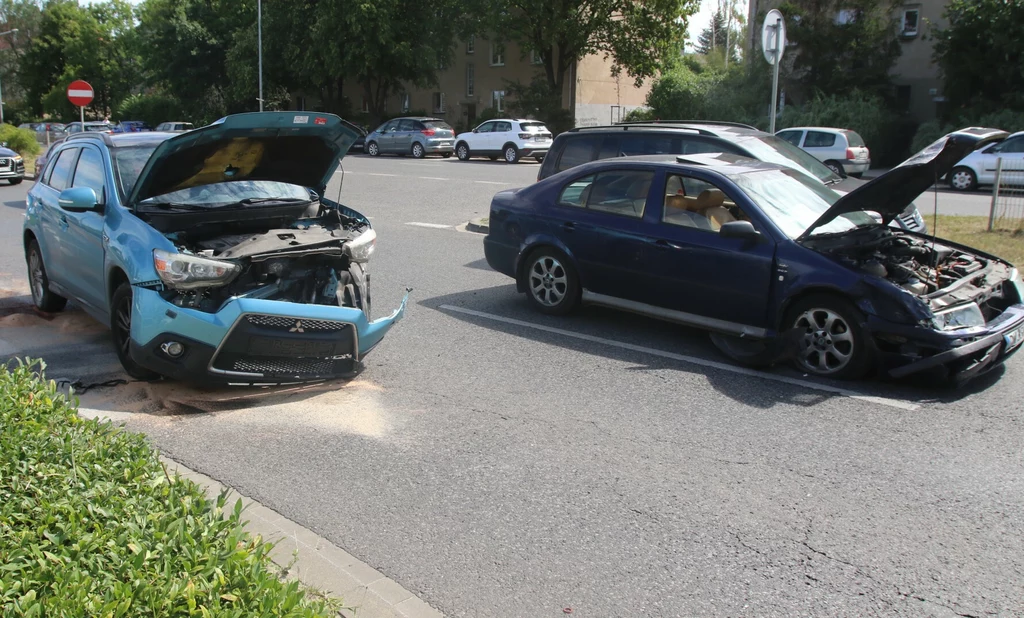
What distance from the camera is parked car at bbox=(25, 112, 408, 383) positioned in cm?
589

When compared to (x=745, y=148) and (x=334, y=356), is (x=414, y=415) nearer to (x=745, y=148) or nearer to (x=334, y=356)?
(x=334, y=356)

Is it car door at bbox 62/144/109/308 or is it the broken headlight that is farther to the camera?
car door at bbox 62/144/109/308

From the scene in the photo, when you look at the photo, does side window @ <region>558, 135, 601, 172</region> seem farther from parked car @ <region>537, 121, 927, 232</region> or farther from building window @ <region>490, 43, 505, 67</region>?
building window @ <region>490, 43, 505, 67</region>

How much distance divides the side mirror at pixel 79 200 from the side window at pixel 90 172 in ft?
0.82

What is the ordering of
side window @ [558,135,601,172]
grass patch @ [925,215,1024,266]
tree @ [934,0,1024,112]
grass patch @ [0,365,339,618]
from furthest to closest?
tree @ [934,0,1024,112] < grass patch @ [925,215,1024,266] < side window @ [558,135,601,172] < grass patch @ [0,365,339,618]

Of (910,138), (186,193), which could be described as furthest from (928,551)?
(910,138)

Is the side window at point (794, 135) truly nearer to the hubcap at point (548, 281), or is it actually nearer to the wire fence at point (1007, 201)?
the wire fence at point (1007, 201)

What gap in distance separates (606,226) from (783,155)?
3.95 meters

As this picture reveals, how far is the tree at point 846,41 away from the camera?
32.4 metres

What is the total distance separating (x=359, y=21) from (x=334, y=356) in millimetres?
41030

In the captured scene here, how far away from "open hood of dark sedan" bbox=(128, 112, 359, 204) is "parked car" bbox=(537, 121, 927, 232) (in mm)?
4390

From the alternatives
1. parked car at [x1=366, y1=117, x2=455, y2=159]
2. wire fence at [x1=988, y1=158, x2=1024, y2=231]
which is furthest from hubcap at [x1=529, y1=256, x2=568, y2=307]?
parked car at [x1=366, y1=117, x2=455, y2=159]

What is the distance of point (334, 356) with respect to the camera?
6.24m

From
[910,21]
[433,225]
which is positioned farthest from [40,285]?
[910,21]
